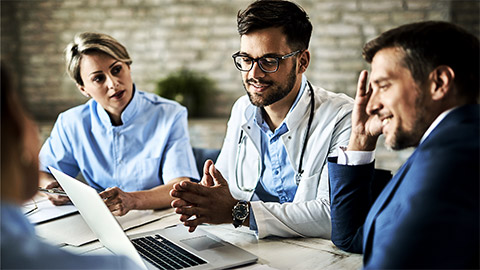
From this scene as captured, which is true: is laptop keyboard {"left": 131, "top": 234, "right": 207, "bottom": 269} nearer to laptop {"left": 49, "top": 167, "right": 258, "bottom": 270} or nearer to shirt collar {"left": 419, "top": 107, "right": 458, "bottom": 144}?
laptop {"left": 49, "top": 167, "right": 258, "bottom": 270}

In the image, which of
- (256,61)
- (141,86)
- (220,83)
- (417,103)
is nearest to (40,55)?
(141,86)

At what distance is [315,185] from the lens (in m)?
1.91

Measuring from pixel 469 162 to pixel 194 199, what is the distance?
87 centimetres

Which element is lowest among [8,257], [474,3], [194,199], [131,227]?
[131,227]

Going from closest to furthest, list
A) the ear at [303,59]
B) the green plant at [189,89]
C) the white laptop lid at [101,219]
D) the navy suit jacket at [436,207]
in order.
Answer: the navy suit jacket at [436,207], the white laptop lid at [101,219], the ear at [303,59], the green plant at [189,89]

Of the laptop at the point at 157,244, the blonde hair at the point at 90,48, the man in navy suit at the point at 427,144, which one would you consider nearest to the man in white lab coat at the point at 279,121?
the laptop at the point at 157,244

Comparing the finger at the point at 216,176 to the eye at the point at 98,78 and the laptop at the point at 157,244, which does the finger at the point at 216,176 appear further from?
the eye at the point at 98,78

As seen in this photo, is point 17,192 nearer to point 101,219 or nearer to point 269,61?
point 101,219

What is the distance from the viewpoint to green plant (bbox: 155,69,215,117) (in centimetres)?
478

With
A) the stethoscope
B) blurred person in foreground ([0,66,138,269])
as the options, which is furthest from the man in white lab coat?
blurred person in foreground ([0,66,138,269])

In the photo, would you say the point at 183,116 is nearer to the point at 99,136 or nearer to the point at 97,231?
the point at 99,136

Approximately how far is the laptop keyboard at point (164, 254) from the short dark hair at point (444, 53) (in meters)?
0.74

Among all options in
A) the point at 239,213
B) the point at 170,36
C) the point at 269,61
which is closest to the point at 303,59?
the point at 269,61

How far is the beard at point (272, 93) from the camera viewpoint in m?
2.03
